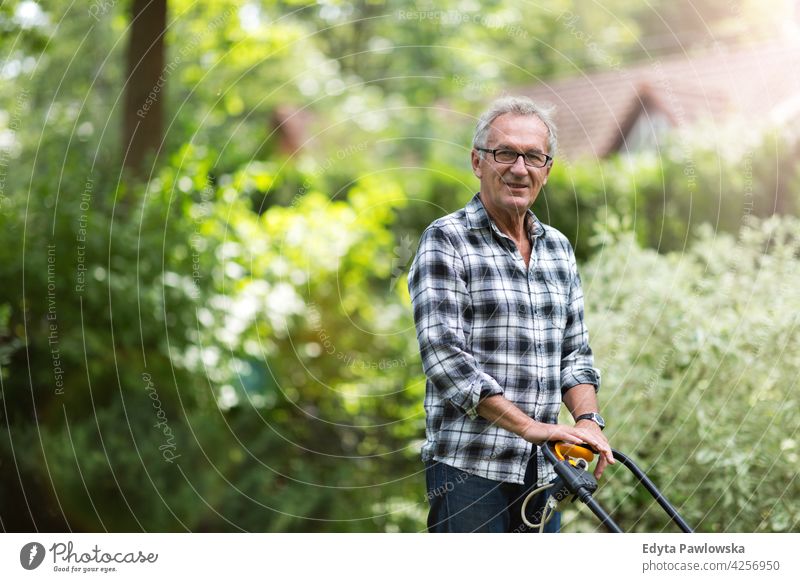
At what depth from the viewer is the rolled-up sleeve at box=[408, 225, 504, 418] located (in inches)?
99.4

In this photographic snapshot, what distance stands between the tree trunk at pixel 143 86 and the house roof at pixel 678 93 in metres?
5.39

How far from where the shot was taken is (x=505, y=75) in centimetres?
1522

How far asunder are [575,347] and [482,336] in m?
0.41

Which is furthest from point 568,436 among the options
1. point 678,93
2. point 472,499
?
point 678,93

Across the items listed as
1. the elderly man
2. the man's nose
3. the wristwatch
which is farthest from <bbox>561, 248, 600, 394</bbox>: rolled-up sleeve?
the man's nose

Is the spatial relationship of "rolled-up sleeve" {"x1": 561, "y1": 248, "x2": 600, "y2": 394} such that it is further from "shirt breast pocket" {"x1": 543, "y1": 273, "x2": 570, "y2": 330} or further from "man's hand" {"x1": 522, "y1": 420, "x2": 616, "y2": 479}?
"man's hand" {"x1": 522, "y1": 420, "x2": 616, "y2": 479}

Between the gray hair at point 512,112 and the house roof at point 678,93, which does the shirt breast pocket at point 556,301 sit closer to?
the gray hair at point 512,112

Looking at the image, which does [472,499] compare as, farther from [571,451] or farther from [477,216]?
[477,216]

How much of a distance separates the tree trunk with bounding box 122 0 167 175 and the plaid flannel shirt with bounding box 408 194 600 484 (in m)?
4.12

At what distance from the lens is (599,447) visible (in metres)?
2.58

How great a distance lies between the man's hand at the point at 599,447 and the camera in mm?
2588

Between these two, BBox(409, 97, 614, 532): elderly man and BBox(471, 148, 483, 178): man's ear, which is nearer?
BBox(409, 97, 614, 532): elderly man
